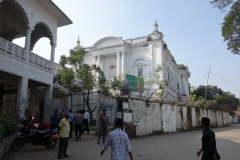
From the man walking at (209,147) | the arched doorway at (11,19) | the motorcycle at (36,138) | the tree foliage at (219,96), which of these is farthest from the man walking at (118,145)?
the tree foliage at (219,96)

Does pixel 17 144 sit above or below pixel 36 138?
below

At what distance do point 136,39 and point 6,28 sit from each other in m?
18.0

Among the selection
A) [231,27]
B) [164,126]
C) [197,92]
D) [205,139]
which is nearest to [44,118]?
[164,126]

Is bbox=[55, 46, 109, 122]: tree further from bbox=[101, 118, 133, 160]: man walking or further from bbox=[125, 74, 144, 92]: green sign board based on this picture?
bbox=[101, 118, 133, 160]: man walking

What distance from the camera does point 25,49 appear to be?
12.6m

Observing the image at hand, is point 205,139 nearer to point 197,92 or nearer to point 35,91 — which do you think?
point 35,91

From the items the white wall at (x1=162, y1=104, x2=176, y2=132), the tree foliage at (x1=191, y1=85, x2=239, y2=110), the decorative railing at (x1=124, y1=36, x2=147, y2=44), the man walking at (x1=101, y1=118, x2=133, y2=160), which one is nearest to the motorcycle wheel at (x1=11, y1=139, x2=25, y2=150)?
the man walking at (x1=101, y1=118, x2=133, y2=160)

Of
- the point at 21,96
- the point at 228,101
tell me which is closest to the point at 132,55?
the point at 21,96

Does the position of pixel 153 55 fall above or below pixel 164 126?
above

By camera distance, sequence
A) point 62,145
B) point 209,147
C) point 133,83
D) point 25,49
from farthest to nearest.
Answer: point 133,83, point 25,49, point 62,145, point 209,147

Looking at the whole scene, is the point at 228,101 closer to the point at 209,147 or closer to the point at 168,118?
the point at 168,118

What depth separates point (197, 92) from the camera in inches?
2283

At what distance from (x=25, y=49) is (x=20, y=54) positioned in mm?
607

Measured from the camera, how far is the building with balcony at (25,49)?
11673 millimetres
